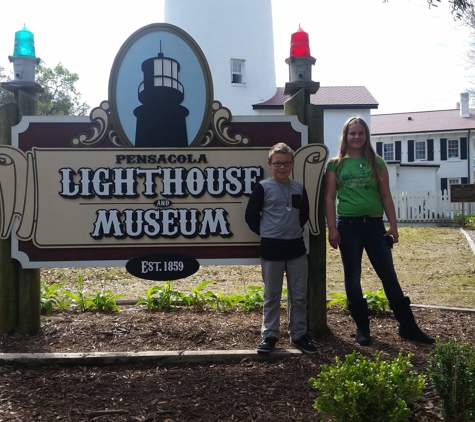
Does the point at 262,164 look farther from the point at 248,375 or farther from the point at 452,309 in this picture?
the point at 452,309

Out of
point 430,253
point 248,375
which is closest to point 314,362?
point 248,375

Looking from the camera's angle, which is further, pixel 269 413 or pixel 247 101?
pixel 247 101

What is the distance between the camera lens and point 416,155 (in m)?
36.2

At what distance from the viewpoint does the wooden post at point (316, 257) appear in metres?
4.69

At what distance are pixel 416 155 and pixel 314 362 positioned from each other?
34653 millimetres

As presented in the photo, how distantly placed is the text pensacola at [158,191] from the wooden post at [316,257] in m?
0.62

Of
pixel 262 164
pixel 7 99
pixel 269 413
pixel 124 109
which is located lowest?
pixel 269 413

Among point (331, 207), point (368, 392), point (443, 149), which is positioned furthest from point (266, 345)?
point (443, 149)

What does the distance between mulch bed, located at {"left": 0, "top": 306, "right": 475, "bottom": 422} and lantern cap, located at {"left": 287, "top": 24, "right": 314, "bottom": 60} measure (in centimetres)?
251

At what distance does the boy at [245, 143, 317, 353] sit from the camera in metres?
4.14

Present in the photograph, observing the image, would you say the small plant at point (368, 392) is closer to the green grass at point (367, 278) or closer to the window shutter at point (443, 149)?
the green grass at point (367, 278)

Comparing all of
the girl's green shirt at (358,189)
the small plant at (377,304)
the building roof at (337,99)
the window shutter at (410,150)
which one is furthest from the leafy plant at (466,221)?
the girl's green shirt at (358,189)

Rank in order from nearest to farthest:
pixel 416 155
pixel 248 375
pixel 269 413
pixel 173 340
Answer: pixel 269 413
pixel 248 375
pixel 173 340
pixel 416 155

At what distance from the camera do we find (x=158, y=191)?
15.4 ft
